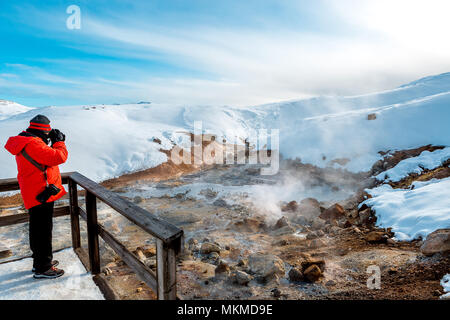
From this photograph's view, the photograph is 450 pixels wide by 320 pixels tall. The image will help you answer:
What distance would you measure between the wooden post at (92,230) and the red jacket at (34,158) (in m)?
0.41

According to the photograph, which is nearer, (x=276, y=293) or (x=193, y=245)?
(x=276, y=293)

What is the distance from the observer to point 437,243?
13.8 ft

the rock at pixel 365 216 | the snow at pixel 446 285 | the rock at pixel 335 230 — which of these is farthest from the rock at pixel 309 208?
the snow at pixel 446 285

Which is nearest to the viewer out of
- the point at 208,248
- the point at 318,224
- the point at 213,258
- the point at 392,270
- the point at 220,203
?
the point at 392,270

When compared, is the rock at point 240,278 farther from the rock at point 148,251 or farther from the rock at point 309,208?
the rock at point 309,208

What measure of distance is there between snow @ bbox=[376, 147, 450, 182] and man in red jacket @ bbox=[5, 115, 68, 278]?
33.9 ft

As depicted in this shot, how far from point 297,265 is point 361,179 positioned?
25.1ft

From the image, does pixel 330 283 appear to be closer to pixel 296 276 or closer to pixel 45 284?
pixel 296 276

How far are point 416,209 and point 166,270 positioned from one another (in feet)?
20.9

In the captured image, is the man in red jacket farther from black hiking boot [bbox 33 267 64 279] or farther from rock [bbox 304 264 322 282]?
rock [bbox 304 264 322 282]

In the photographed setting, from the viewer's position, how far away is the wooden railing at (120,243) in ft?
6.26

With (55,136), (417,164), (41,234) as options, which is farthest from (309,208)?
(55,136)

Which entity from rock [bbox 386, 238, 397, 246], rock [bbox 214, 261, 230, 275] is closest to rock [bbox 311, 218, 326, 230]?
rock [bbox 386, 238, 397, 246]
